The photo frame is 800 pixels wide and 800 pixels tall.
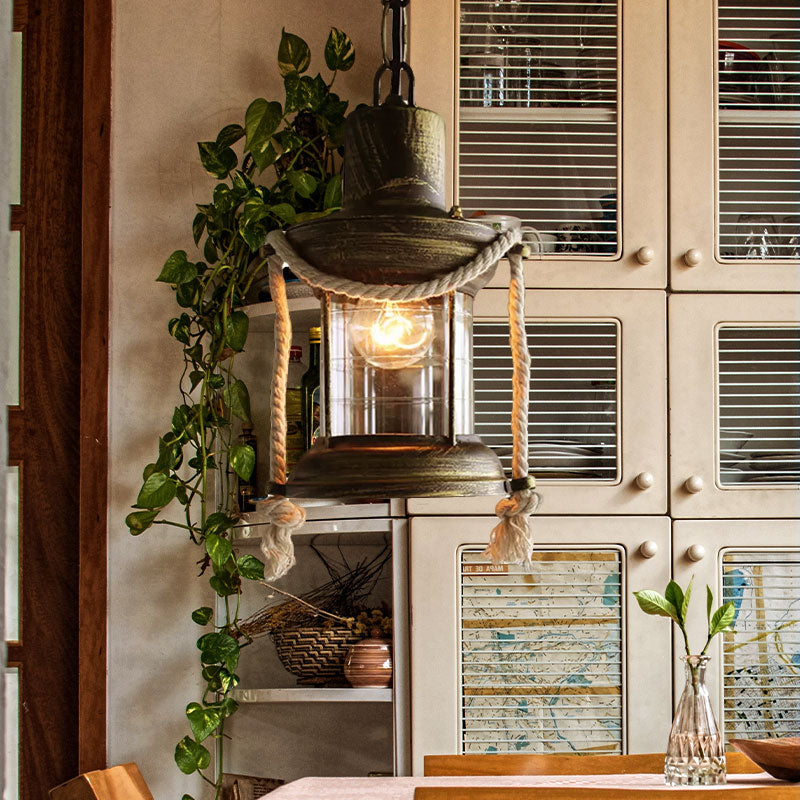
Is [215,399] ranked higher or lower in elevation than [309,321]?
lower

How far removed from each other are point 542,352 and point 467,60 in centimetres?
60

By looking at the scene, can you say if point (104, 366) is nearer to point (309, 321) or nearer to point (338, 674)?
point (309, 321)

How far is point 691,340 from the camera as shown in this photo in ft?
6.12

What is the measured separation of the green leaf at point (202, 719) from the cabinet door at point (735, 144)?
1.25 meters

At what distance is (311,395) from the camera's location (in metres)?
1.97

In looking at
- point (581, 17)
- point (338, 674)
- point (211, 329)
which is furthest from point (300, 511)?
point (581, 17)

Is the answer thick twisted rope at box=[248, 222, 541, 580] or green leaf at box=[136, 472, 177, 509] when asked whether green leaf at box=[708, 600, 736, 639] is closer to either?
thick twisted rope at box=[248, 222, 541, 580]

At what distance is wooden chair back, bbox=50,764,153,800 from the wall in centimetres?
47

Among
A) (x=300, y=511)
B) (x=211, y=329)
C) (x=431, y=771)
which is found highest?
(x=211, y=329)

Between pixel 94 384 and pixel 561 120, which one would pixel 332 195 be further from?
pixel 94 384

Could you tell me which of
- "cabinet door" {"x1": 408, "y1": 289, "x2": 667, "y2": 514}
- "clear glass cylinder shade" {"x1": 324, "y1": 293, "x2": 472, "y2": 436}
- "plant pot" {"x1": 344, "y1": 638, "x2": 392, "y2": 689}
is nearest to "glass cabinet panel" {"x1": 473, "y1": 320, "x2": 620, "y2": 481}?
"cabinet door" {"x1": 408, "y1": 289, "x2": 667, "y2": 514}

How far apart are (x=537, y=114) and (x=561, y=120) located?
0.05 meters

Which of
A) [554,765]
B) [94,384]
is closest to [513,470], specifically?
[554,765]

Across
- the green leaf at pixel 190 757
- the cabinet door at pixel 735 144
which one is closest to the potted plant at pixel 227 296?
the green leaf at pixel 190 757
